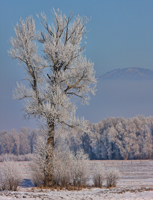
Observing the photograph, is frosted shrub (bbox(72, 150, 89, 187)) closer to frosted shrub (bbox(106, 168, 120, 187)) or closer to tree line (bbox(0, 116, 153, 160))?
frosted shrub (bbox(106, 168, 120, 187))

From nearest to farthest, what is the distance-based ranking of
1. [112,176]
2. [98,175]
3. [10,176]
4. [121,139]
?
[10,176], [98,175], [112,176], [121,139]

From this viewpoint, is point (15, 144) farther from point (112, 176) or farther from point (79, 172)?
point (79, 172)

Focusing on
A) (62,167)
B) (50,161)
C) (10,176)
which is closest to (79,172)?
(62,167)

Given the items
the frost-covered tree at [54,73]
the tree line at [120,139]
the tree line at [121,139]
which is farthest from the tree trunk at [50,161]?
the tree line at [121,139]

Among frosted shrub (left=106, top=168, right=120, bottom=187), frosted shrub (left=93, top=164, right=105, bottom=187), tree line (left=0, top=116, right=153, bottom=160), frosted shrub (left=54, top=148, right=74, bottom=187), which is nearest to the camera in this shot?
frosted shrub (left=54, top=148, right=74, bottom=187)

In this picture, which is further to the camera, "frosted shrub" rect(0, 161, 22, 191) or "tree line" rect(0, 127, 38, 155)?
"tree line" rect(0, 127, 38, 155)

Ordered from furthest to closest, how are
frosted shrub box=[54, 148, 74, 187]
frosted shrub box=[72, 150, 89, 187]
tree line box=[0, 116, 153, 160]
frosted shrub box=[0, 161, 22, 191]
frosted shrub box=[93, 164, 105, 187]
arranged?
tree line box=[0, 116, 153, 160], frosted shrub box=[93, 164, 105, 187], frosted shrub box=[72, 150, 89, 187], frosted shrub box=[54, 148, 74, 187], frosted shrub box=[0, 161, 22, 191]

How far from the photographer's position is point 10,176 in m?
13.0

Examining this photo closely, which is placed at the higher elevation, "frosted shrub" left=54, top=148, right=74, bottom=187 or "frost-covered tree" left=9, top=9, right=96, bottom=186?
"frost-covered tree" left=9, top=9, right=96, bottom=186

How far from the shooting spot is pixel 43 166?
1508 centimetres

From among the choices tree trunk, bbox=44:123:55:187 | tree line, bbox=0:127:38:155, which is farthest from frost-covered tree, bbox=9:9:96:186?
tree line, bbox=0:127:38:155

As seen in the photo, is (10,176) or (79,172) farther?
(79,172)

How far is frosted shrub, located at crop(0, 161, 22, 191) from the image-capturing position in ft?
42.8

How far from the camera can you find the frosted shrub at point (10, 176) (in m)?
13.1
